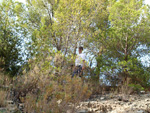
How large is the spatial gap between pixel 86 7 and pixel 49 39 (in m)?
2.96

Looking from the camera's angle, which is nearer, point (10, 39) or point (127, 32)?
point (127, 32)

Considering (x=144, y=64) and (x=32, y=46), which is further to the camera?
(x=32, y=46)

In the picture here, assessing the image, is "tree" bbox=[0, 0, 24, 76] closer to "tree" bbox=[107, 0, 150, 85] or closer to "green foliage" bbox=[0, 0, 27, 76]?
"green foliage" bbox=[0, 0, 27, 76]

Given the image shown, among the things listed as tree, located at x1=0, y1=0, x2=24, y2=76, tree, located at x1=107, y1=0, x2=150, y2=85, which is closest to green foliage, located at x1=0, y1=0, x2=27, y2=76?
tree, located at x1=0, y1=0, x2=24, y2=76

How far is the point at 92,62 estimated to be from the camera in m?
10.6

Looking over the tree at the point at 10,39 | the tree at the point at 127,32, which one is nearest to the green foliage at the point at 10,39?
the tree at the point at 10,39

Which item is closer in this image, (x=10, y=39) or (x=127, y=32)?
(x=127, y=32)

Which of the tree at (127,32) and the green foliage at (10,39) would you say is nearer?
the tree at (127,32)

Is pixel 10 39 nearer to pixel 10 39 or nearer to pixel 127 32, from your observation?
pixel 10 39

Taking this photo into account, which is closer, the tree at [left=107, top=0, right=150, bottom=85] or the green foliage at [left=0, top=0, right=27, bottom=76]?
the tree at [left=107, top=0, right=150, bottom=85]

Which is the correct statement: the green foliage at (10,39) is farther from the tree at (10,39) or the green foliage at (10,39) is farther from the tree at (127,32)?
the tree at (127,32)

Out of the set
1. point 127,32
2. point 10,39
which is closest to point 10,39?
point 10,39

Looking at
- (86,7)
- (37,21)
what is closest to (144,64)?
(86,7)

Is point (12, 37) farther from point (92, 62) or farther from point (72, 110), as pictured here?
point (72, 110)
